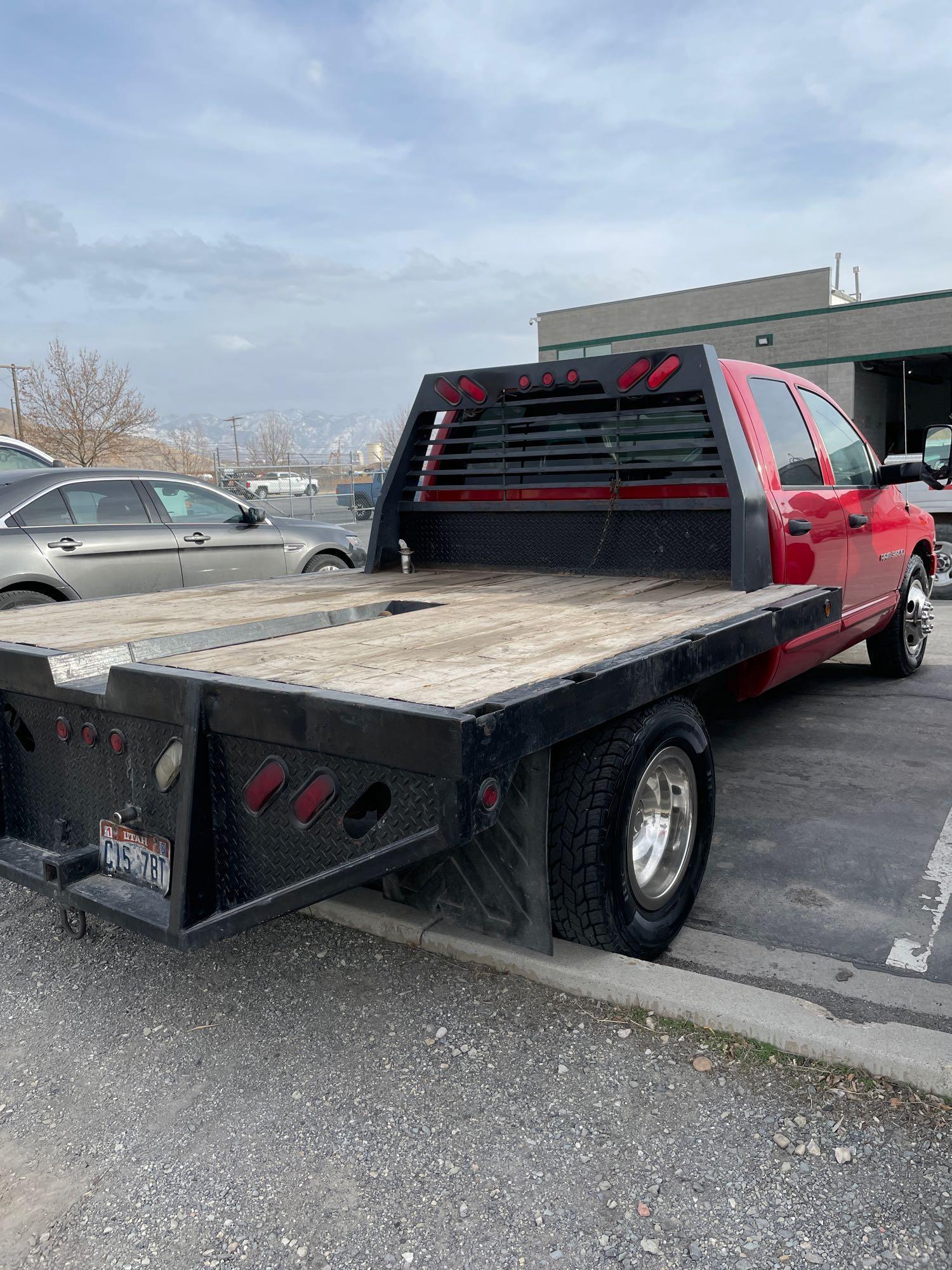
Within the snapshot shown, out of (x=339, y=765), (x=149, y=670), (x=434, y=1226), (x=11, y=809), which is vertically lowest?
(x=434, y=1226)

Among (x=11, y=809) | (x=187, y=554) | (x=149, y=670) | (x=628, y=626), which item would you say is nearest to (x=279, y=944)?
(x=11, y=809)

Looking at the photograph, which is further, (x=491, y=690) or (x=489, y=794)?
(x=491, y=690)

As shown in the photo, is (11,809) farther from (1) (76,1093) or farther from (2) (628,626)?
(2) (628,626)

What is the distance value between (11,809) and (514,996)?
67.1 inches

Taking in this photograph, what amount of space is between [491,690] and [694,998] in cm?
118

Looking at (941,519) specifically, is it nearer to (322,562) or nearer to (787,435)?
(322,562)

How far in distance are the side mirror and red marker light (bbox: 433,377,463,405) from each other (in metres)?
2.68

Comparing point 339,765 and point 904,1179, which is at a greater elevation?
point 339,765

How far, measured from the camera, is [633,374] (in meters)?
4.79

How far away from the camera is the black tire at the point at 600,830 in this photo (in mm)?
2887

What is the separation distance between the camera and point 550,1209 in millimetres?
2217

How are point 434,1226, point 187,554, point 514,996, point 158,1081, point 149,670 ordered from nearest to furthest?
point 434,1226
point 149,670
point 158,1081
point 514,996
point 187,554

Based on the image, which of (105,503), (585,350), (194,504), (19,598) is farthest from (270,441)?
(19,598)

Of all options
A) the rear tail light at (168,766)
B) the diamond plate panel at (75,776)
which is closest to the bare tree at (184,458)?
the diamond plate panel at (75,776)
